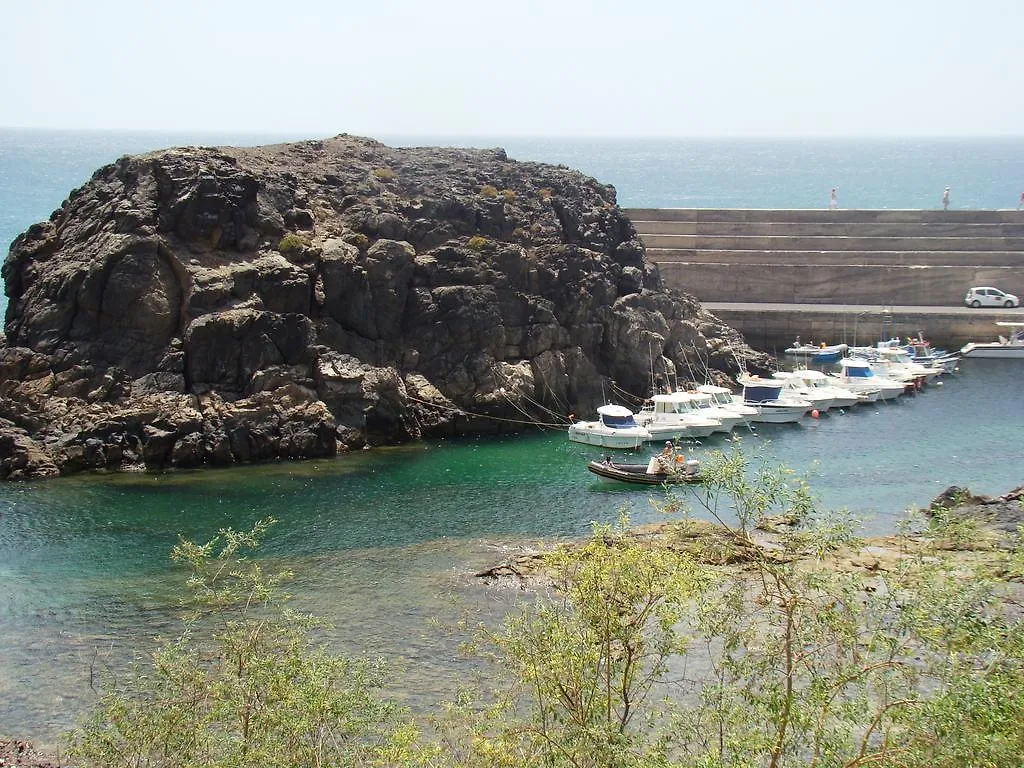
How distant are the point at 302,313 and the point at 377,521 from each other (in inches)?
662

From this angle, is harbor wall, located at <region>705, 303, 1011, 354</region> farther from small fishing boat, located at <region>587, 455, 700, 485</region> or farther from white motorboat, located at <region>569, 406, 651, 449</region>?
small fishing boat, located at <region>587, 455, 700, 485</region>

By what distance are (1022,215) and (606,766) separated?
86.7 meters

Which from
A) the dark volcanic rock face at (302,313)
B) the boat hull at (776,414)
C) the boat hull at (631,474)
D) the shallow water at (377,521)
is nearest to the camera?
the shallow water at (377,521)

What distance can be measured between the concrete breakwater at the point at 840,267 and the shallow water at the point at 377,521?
1681 centimetres

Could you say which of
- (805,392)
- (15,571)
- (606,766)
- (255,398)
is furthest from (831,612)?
(805,392)

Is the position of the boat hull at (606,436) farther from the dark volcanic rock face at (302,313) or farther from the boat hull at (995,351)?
the boat hull at (995,351)

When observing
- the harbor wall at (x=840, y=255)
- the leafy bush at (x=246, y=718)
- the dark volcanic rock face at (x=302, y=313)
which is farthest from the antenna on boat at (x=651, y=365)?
the leafy bush at (x=246, y=718)

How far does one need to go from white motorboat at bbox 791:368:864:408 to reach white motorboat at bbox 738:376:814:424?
7.42 ft

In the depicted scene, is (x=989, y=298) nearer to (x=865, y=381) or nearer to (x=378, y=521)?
(x=865, y=381)

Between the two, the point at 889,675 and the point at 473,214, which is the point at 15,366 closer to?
the point at 473,214

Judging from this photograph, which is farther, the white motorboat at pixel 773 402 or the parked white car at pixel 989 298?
the parked white car at pixel 989 298

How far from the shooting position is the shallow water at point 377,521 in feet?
113

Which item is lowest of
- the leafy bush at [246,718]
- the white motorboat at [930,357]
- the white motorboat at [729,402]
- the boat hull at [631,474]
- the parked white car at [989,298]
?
the boat hull at [631,474]

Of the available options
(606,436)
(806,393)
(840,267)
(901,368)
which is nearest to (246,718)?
(606,436)
